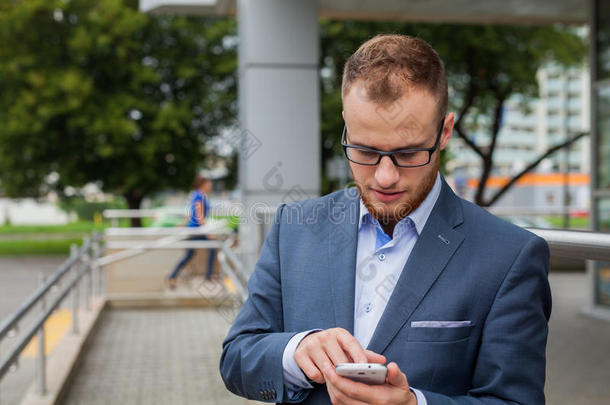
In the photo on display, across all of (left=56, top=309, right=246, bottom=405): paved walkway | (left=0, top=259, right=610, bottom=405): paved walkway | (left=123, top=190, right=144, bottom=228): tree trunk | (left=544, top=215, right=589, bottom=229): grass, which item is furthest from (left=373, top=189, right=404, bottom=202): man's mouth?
(left=544, top=215, right=589, bottom=229): grass

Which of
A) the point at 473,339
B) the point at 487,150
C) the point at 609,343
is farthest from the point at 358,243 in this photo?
the point at 487,150

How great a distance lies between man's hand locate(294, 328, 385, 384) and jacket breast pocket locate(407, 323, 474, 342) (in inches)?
5.6

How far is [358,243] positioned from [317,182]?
174 inches

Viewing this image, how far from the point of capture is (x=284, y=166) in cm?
588

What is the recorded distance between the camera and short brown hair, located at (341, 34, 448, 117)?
4.30ft

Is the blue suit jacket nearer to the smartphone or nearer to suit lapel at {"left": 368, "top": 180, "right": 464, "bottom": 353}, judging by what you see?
suit lapel at {"left": 368, "top": 180, "right": 464, "bottom": 353}

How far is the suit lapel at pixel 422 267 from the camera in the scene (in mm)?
1362

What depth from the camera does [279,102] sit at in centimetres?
597

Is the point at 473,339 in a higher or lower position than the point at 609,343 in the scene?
higher

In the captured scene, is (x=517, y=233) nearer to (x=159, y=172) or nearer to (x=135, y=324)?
(x=135, y=324)

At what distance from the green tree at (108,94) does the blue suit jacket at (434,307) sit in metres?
16.5

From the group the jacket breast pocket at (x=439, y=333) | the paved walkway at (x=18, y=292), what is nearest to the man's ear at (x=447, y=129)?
the jacket breast pocket at (x=439, y=333)

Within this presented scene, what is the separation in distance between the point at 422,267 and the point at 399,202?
139 mm

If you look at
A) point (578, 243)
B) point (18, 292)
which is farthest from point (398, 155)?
point (18, 292)
